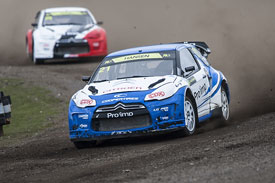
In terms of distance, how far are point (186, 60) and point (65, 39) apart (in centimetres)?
1128

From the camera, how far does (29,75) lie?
71.2ft

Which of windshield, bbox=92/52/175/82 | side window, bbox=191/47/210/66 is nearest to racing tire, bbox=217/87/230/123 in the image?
side window, bbox=191/47/210/66

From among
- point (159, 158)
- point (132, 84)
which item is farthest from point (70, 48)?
point (159, 158)

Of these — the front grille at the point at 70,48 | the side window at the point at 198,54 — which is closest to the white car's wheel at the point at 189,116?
the side window at the point at 198,54

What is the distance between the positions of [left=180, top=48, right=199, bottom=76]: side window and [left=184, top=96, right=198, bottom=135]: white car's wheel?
65cm

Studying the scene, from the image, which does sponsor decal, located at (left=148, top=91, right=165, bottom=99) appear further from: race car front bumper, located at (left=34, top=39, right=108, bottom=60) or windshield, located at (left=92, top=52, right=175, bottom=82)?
race car front bumper, located at (left=34, top=39, right=108, bottom=60)

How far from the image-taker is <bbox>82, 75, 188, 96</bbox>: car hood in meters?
11.0

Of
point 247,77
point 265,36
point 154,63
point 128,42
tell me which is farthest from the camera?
point 128,42

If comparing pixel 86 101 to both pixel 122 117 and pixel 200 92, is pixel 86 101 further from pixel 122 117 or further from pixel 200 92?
pixel 200 92

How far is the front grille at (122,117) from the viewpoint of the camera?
10.8 meters

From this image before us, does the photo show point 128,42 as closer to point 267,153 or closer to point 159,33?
point 159,33

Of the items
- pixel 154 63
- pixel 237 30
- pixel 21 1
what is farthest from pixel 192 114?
pixel 21 1

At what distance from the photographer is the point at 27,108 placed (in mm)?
17453

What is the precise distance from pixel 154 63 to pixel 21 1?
26.8 meters
